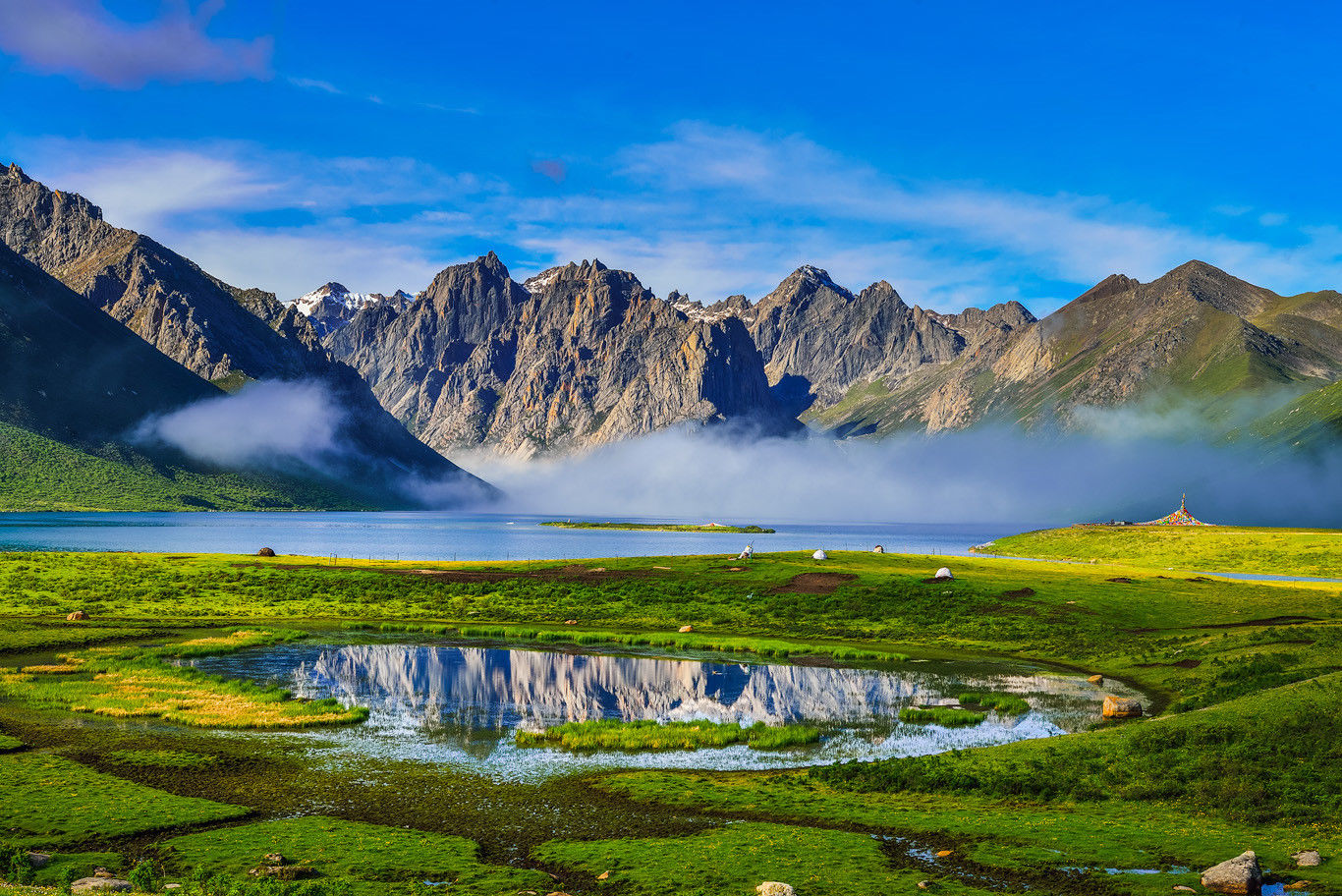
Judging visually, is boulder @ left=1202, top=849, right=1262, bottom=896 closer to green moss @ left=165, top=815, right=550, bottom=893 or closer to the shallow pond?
green moss @ left=165, top=815, right=550, bottom=893

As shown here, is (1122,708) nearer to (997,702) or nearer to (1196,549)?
(997,702)

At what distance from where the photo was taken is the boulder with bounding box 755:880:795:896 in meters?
20.7

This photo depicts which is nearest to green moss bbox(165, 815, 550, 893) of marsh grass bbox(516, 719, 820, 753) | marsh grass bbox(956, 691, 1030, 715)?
marsh grass bbox(516, 719, 820, 753)

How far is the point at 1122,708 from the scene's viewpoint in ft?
143

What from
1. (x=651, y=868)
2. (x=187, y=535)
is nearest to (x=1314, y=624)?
(x=651, y=868)

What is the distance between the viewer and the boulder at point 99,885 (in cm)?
1977

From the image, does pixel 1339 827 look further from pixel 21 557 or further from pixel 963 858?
pixel 21 557

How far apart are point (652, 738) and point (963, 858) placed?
56.3 feet

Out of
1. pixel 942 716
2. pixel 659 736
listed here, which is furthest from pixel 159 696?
pixel 942 716

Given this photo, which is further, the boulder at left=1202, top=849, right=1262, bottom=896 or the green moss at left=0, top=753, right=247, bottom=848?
the green moss at left=0, top=753, right=247, bottom=848

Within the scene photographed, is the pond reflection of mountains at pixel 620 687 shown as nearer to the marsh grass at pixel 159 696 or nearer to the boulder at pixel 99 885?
the marsh grass at pixel 159 696

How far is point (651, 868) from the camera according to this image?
23484 mm

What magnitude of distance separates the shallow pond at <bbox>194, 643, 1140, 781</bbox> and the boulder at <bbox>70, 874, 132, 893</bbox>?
13890mm

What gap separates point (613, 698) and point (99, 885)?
3054 cm
